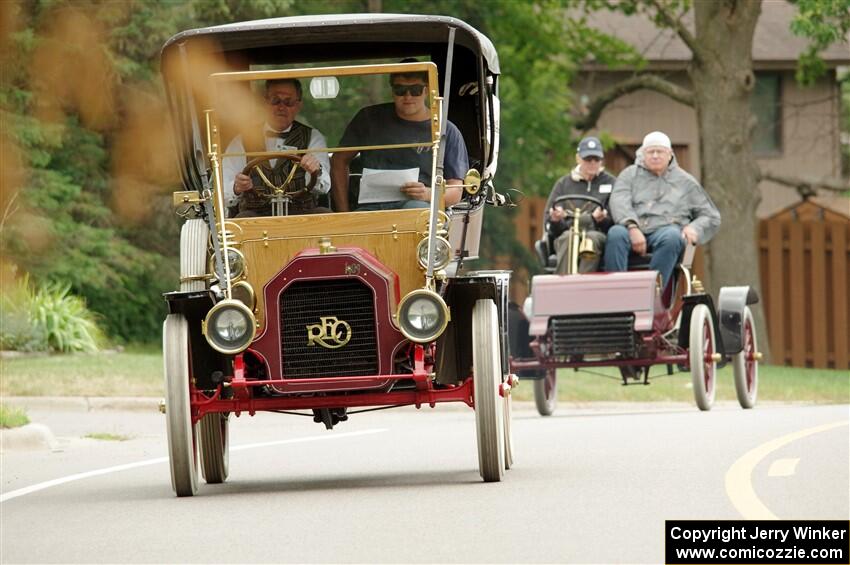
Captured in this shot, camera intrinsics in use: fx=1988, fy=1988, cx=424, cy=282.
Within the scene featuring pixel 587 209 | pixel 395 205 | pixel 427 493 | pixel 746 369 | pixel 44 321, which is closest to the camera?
pixel 427 493

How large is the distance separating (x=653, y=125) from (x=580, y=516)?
107 ft

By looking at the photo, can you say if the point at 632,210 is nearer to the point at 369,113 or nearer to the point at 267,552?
the point at 369,113

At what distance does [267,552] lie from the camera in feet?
27.2

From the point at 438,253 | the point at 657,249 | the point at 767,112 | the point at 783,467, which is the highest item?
the point at 767,112

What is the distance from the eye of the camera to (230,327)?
10.6m

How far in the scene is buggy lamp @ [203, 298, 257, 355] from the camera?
10586mm

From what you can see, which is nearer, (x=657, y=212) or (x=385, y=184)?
(x=385, y=184)

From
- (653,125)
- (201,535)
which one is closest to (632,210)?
(201,535)

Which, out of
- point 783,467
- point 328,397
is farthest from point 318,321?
point 783,467

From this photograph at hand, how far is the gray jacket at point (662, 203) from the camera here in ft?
59.1

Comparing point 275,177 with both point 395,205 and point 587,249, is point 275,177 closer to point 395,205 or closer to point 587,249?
point 395,205

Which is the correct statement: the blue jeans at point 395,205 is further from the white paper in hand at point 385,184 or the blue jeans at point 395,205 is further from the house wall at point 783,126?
the house wall at point 783,126
